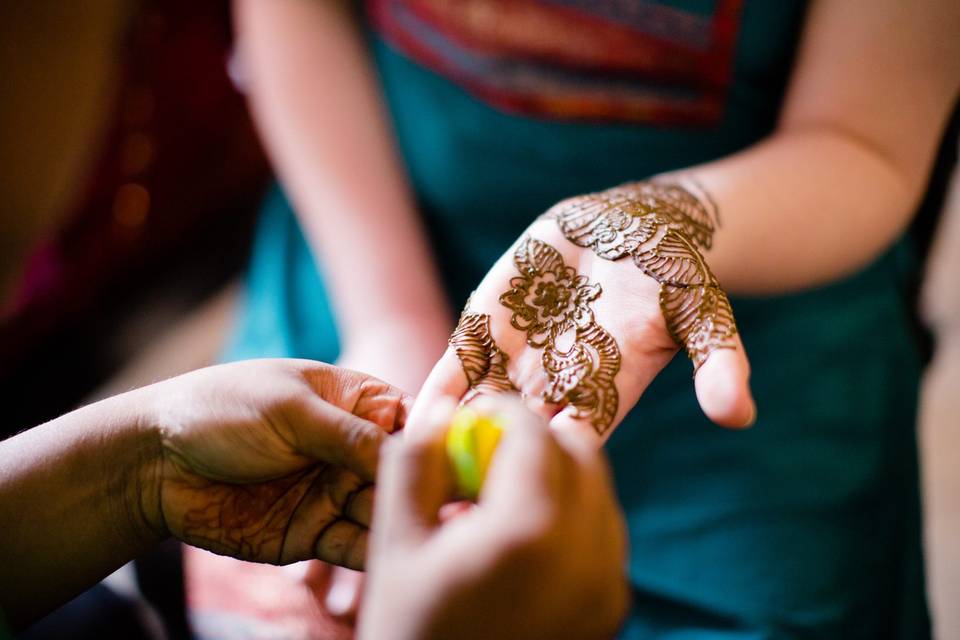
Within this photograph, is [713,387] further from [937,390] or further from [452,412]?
[937,390]

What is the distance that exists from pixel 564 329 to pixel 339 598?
1.06 ft

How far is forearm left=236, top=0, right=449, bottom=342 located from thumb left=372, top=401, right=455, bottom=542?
15.9 inches

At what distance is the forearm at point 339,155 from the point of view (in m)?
0.79

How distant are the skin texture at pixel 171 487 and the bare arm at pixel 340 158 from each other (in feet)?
0.95

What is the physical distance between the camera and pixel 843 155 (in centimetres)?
63

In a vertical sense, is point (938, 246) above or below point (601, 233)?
below

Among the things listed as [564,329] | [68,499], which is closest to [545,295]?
[564,329]

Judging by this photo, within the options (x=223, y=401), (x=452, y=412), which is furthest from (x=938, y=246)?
(x=223, y=401)

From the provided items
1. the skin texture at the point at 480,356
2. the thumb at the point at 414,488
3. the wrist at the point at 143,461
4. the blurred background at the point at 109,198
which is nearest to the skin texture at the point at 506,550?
the thumb at the point at 414,488

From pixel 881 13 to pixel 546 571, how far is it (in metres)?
0.58

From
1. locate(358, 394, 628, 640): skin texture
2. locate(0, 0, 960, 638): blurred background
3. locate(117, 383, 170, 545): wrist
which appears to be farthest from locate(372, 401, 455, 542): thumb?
locate(0, 0, 960, 638): blurred background

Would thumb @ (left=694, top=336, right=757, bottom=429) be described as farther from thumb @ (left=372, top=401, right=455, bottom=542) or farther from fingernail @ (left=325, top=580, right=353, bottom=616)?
fingernail @ (left=325, top=580, right=353, bottom=616)

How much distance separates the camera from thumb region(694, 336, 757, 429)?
0.39 meters

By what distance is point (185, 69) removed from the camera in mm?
1278
